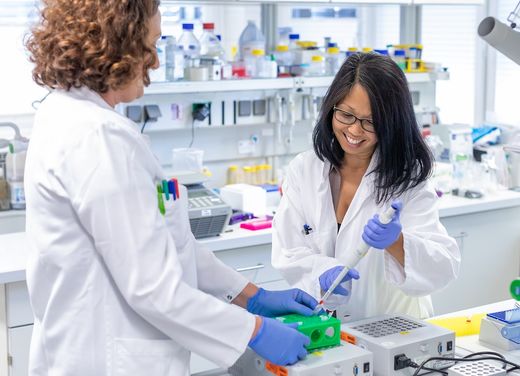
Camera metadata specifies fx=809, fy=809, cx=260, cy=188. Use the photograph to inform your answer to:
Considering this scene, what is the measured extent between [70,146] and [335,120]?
3.05 ft

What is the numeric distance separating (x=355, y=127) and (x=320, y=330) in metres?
0.65

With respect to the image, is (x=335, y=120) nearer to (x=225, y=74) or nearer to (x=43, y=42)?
(x=43, y=42)

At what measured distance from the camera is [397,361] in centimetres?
172

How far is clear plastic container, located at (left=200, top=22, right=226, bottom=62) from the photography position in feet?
11.5

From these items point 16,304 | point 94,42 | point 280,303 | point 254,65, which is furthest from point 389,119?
point 254,65

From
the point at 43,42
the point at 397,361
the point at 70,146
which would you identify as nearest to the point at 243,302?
the point at 397,361

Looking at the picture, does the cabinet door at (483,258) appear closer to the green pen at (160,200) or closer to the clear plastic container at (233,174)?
→ the clear plastic container at (233,174)

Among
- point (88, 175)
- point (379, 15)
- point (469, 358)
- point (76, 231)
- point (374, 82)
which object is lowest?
point (469, 358)

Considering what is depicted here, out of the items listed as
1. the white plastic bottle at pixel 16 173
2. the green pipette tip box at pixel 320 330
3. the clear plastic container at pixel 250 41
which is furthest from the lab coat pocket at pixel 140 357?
the clear plastic container at pixel 250 41

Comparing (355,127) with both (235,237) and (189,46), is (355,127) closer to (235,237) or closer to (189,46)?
(235,237)

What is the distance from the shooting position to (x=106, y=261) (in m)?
1.44

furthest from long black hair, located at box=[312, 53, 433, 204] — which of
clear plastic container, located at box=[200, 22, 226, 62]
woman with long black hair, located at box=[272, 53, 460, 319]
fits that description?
clear plastic container, located at box=[200, 22, 226, 62]

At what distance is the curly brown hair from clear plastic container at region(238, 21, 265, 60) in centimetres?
212

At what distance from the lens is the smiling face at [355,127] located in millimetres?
2113
